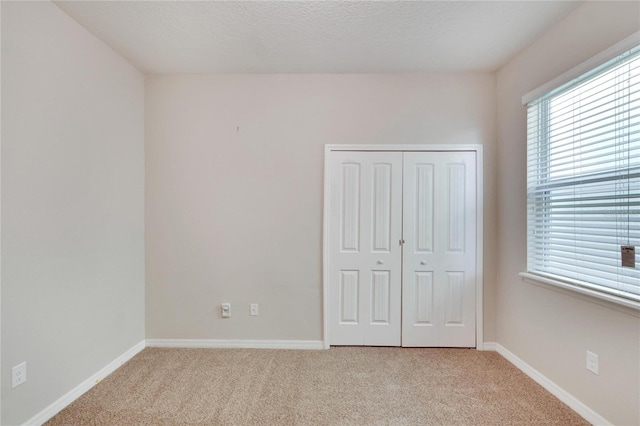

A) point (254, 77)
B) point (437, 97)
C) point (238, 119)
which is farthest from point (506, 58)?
point (238, 119)

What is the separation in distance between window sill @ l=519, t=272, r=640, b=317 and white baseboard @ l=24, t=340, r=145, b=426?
3484 mm

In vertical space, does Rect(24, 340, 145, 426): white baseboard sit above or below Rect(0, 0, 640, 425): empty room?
below

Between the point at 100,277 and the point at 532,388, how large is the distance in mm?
3442

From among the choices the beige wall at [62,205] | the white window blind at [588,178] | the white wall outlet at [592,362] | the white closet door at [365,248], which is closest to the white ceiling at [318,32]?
the beige wall at [62,205]

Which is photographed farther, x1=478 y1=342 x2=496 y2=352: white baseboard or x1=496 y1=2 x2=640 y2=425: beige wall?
x1=478 y1=342 x2=496 y2=352: white baseboard

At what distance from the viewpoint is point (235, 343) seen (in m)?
2.61

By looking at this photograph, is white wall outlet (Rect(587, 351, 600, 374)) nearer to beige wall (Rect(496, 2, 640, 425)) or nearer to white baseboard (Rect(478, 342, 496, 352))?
beige wall (Rect(496, 2, 640, 425))

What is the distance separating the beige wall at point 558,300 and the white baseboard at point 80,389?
3439 millimetres

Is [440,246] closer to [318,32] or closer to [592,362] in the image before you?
[592,362]

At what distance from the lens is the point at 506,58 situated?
7.70 ft

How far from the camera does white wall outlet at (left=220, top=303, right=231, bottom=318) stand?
261 cm

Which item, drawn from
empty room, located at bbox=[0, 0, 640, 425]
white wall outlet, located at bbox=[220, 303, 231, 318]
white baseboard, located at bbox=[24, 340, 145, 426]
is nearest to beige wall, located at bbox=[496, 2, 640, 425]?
empty room, located at bbox=[0, 0, 640, 425]

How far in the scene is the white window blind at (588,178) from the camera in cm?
149

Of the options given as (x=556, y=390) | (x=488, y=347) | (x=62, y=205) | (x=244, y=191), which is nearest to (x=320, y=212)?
(x=244, y=191)
